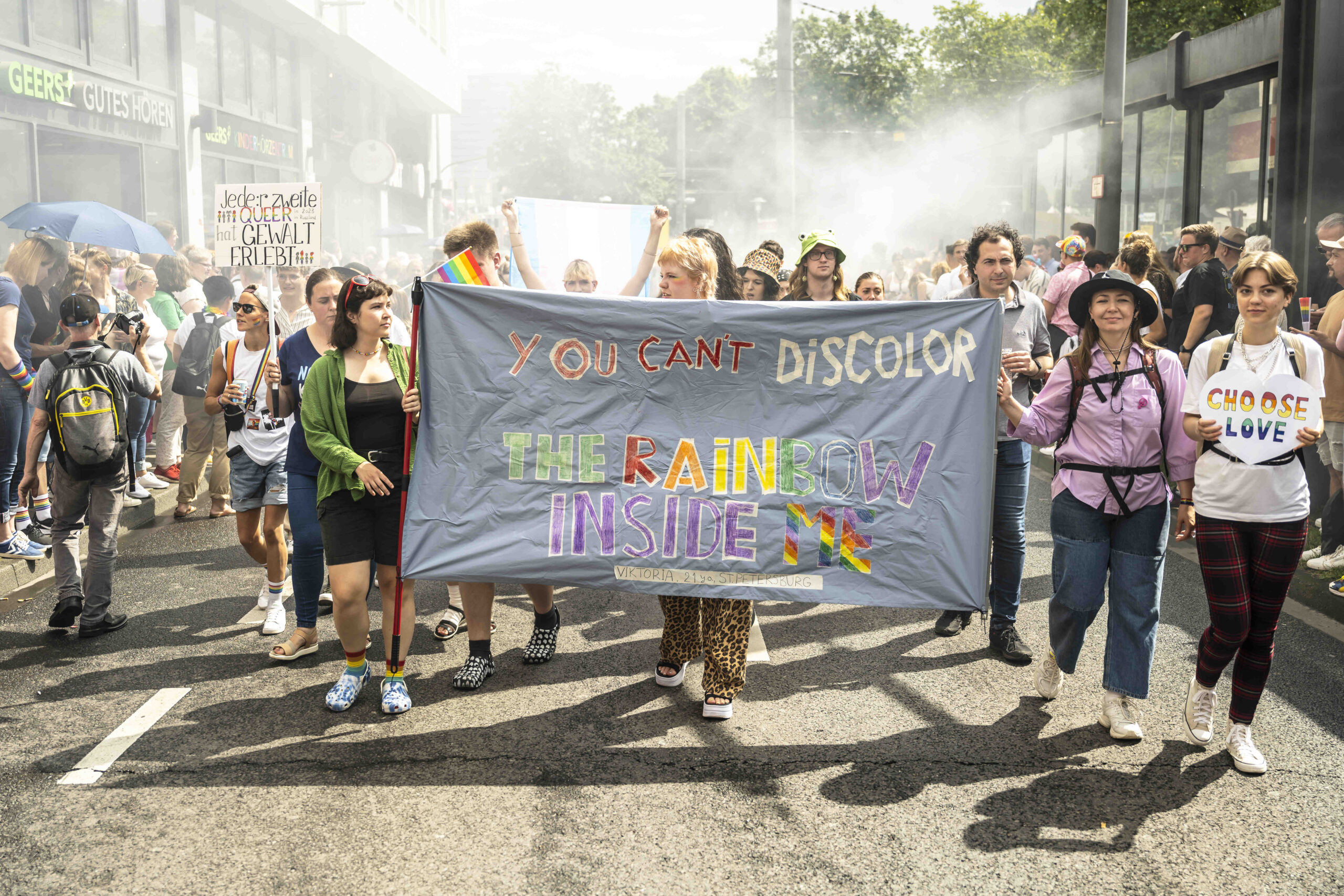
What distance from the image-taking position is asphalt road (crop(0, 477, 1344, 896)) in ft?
11.9

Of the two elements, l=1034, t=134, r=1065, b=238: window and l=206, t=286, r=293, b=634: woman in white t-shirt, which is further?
l=1034, t=134, r=1065, b=238: window

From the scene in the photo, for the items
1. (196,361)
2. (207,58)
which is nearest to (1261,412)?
(196,361)

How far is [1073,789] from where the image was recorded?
4203mm

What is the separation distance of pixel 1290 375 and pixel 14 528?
24.7 feet

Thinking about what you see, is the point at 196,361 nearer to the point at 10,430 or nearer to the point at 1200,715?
the point at 10,430

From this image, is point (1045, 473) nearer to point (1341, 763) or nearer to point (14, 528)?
point (1341, 763)

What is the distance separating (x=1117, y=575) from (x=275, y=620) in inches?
162

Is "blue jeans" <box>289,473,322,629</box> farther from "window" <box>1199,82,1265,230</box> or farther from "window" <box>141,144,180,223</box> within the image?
"window" <box>141,144,180,223</box>

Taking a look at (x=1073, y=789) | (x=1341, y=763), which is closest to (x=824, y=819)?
(x=1073, y=789)

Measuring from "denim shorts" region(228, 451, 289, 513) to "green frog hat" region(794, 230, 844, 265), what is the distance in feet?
9.69

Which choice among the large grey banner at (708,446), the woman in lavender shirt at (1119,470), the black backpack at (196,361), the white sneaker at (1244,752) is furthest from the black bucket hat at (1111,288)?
the black backpack at (196,361)

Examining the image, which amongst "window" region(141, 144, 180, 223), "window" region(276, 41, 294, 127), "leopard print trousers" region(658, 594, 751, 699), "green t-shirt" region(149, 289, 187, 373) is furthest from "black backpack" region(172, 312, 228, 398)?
"window" region(276, 41, 294, 127)

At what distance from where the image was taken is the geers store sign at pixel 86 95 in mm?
15242

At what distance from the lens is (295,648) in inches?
227
